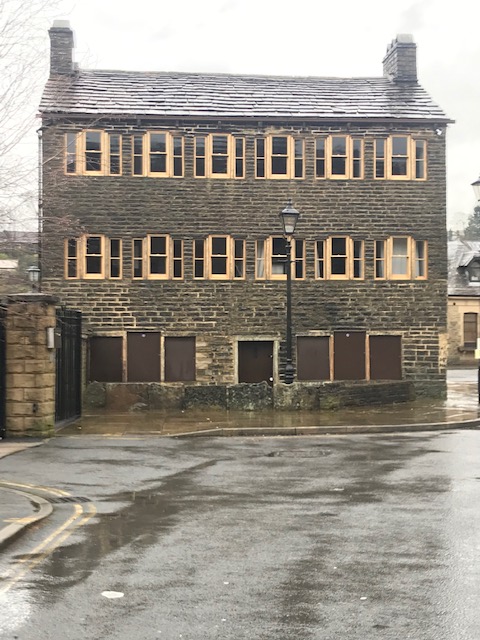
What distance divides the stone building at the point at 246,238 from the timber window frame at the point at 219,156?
0.13ft

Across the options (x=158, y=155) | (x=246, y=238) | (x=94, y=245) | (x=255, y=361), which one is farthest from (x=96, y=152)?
(x=255, y=361)

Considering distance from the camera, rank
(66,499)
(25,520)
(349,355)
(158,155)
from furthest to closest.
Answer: (349,355), (158,155), (66,499), (25,520)

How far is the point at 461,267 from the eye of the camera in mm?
54938

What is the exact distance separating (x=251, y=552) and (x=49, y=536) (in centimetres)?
215

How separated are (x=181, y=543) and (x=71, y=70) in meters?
25.8

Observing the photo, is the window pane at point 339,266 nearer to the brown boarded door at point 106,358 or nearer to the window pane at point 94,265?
the brown boarded door at point 106,358

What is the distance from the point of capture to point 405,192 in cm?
2964

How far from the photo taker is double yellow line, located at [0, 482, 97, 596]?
6.86 metres

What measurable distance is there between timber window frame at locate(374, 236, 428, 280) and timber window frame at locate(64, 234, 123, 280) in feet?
30.4

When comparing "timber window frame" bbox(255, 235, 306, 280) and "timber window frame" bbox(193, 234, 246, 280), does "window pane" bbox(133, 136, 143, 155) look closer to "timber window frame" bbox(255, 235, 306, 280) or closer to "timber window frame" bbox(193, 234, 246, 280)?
"timber window frame" bbox(193, 234, 246, 280)

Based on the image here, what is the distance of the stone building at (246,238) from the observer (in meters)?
28.8

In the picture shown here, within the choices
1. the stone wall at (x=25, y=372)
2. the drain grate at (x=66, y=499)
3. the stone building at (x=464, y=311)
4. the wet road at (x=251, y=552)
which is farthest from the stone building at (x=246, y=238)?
the stone building at (x=464, y=311)

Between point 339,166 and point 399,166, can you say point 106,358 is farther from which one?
point 399,166

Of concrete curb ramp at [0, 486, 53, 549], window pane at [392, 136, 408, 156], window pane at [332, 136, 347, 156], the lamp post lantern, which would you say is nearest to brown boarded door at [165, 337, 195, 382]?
the lamp post lantern
